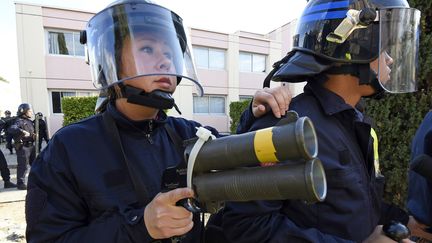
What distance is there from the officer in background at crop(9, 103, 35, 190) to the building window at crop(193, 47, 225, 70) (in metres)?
13.0

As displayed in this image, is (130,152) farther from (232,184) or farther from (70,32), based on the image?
(70,32)

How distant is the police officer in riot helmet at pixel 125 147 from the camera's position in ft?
4.04

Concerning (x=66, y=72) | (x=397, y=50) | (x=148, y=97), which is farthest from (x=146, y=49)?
(x=66, y=72)

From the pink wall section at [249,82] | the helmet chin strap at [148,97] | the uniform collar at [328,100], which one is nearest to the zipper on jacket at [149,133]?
the helmet chin strap at [148,97]

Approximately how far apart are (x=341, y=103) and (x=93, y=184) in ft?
3.90

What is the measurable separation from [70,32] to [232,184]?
1811 cm

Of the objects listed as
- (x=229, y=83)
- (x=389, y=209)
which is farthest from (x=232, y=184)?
(x=229, y=83)

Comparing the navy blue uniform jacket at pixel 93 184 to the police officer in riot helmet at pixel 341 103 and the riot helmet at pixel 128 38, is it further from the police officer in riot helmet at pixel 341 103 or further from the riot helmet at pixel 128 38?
the police officer in riot helmet at pixel 341 103

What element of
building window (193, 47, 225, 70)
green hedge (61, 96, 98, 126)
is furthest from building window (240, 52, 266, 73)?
green hedge (61, 96, 98, 126)

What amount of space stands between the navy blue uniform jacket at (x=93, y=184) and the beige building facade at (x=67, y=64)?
1144 centimetres

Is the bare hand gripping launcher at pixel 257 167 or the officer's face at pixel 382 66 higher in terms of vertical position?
the officer's face at pixel 382 66

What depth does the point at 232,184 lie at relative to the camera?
0.87m

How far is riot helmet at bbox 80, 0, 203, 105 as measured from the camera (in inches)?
63.4

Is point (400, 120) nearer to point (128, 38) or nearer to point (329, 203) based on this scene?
point (329, 203)
